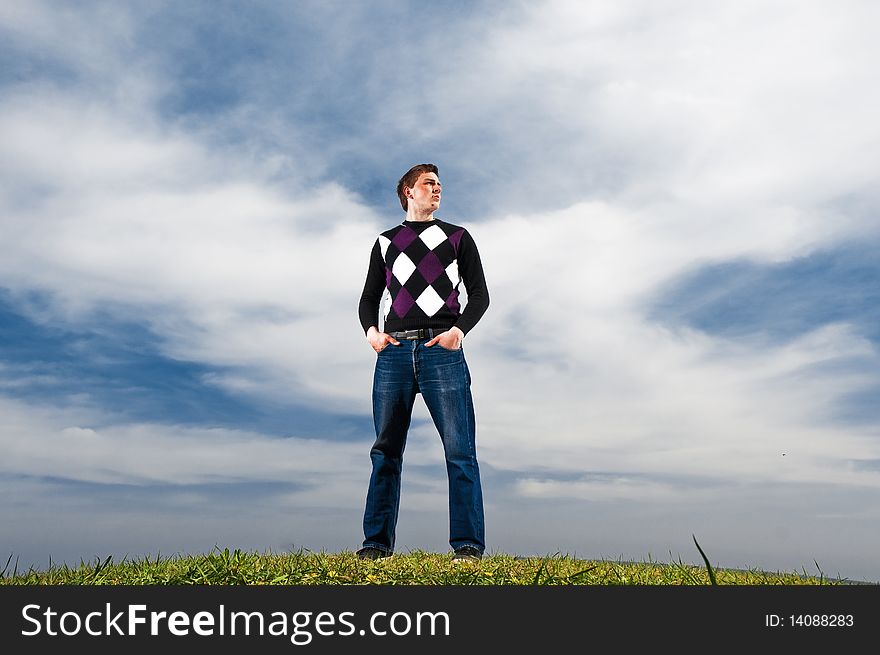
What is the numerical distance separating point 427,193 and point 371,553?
11.4 ft

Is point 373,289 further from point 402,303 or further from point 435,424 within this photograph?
point 435,424

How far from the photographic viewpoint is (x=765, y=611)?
4.74 m

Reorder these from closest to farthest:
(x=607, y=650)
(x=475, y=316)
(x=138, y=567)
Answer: (x=607, y=650) < (x=138, y=567) < (x=475, y=316)

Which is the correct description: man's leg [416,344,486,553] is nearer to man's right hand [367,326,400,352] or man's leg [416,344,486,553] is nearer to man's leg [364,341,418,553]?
man's leg [364,341,418,553]

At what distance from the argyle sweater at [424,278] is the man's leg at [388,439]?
0.33 metres

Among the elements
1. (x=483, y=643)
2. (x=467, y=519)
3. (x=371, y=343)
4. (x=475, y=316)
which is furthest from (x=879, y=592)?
(x=371, y=343)

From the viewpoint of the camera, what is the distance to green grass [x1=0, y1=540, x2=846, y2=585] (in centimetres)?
605

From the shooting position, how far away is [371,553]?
295 inches

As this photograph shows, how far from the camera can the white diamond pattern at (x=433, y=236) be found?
310 inches

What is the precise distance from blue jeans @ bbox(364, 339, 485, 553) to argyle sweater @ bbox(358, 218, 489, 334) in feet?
0.93

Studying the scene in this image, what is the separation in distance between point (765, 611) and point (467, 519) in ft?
10.0

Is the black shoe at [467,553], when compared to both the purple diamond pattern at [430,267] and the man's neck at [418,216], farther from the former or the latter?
the man's neck at [418,216]

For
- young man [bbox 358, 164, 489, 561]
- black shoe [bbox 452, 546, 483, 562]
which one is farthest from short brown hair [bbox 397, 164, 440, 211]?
black shoe [bbox 452, 546, 483, 562]

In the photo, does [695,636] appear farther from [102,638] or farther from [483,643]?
[102,638]
